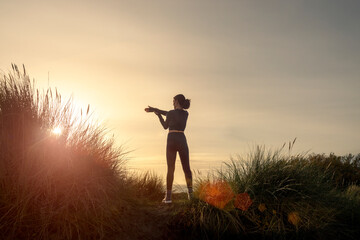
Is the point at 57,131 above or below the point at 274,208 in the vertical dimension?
above

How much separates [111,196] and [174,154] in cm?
198

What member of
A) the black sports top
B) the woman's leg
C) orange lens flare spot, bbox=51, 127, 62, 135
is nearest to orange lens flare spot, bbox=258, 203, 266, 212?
the woman's leg

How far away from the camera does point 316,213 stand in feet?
22.2

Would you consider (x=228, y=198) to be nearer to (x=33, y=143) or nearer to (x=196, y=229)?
(x=196, y=229)

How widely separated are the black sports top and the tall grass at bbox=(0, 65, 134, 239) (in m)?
1.67

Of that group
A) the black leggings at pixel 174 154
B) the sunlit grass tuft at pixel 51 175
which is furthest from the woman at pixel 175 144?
the sunlit grass tuft at pixel 51 175

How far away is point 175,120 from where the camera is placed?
26.2ft

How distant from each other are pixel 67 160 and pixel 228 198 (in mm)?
3117

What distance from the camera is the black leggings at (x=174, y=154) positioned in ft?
25.9

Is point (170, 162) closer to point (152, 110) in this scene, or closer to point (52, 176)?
point (152, 110)

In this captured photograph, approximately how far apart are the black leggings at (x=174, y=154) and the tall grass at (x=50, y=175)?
1.28 m

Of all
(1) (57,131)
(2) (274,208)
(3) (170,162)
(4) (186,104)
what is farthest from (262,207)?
(1) (57,131)

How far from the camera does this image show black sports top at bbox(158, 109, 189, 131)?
7992mm

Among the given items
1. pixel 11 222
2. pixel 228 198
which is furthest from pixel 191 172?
pixel 11 222
